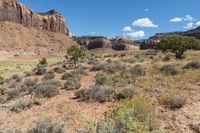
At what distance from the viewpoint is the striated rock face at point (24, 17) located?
419 ft

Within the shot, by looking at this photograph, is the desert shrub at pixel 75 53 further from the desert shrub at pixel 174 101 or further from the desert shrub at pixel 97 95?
the desert shrub at pixel 174 101

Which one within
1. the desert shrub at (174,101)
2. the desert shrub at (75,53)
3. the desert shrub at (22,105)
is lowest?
the desert shrub at (22,105)

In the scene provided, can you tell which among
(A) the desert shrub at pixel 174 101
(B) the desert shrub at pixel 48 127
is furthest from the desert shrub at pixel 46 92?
(A) the desert shrub at pixel 174 101

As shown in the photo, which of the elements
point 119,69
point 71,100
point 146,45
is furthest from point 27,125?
A: point 146,45

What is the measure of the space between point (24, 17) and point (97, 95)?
436 feet

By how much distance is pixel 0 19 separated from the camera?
123 meters

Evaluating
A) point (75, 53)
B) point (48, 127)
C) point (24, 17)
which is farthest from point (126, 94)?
point (24, 17)

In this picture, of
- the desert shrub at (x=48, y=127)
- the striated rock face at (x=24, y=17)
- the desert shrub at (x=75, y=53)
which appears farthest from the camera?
the striated rock face at (x=24, y=17)

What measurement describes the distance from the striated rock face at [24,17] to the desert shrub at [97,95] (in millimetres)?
122071

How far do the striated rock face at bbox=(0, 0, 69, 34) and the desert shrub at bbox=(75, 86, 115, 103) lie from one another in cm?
12207

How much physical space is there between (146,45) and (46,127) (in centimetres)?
17805

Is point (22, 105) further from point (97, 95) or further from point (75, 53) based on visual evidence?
point (75, 53)

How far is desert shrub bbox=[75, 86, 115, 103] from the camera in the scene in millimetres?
11648

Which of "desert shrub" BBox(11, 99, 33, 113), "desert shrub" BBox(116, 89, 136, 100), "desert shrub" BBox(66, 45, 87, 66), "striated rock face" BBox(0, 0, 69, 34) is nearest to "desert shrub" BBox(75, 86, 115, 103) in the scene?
"desert shrub" BBox(116, 89, 136, 100)
